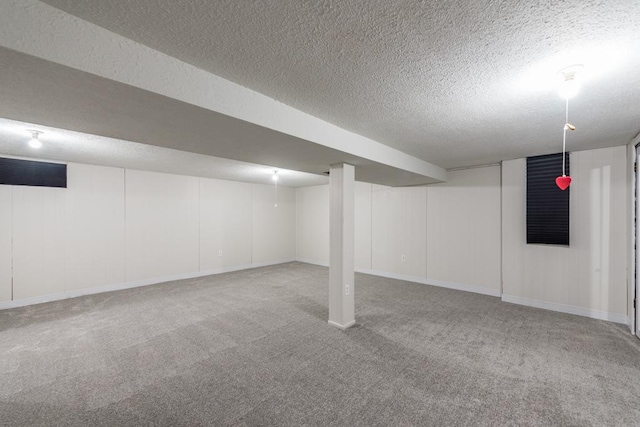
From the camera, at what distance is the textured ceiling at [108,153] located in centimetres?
308

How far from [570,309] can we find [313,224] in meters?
5.81

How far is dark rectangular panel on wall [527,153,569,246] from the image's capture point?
3.92 m

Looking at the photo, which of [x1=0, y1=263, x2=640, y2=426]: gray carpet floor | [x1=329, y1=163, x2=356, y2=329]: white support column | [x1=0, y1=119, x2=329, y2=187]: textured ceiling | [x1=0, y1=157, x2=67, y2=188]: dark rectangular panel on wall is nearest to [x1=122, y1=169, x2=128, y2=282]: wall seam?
[x1=0, y1=119, x2=329, y2=187]: textured ceiling

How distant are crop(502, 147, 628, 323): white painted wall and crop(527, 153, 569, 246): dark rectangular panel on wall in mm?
125

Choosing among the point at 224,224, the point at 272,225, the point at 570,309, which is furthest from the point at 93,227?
the point at 570,309

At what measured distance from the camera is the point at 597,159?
3729 mm

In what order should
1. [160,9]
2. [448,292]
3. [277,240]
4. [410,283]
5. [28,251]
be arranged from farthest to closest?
[277,240]
[410,283]
[448,292]
[28,251]
[160,9]

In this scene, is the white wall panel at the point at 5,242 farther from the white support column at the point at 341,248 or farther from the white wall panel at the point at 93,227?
the white support column at the point at 341,248

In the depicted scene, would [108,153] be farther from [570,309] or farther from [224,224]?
[570,309]

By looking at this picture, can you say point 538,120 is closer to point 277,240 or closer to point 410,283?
point 410,283

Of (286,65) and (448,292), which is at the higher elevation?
(286,65)

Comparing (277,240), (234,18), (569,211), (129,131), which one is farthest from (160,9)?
(277,240)

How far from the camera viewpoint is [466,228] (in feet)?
16.6

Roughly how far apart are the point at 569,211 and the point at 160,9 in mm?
5300
